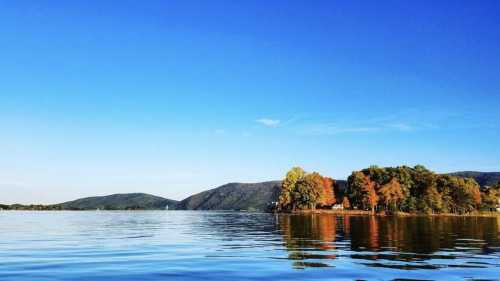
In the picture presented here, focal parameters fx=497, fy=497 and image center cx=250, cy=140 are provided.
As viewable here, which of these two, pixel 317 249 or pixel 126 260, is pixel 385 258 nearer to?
pixel 317 249

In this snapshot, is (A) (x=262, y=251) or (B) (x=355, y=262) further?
(A) (x=262, y=251)

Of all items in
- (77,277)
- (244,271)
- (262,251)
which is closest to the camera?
(77,277)

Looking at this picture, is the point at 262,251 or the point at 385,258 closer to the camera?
the point at 385,258

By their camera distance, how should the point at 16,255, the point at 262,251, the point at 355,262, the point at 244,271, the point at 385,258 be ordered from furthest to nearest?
1. the point at 262,251
2. the point at 16,255
3. the point at 385,258
4. the point at 355,262
5. the point at 244,271

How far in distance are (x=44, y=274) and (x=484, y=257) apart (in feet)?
97.3

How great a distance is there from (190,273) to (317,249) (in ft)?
57.8

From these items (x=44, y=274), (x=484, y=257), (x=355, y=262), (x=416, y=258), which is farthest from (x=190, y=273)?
(x=484, y=257)

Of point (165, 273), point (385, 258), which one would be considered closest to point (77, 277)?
point (165, 273)

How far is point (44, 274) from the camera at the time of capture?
2736cm

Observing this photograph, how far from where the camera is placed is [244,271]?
94.1 feet

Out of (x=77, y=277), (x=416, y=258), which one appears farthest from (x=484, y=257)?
Result: (x=77, y=277)

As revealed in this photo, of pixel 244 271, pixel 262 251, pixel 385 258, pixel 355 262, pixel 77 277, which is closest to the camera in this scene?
pixel 77 277

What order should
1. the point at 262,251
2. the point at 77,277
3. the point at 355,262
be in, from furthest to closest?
the point at 262,251 → the point at 355,262 → the point at 77,277

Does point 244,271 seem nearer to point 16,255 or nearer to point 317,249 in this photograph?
point 317,249
